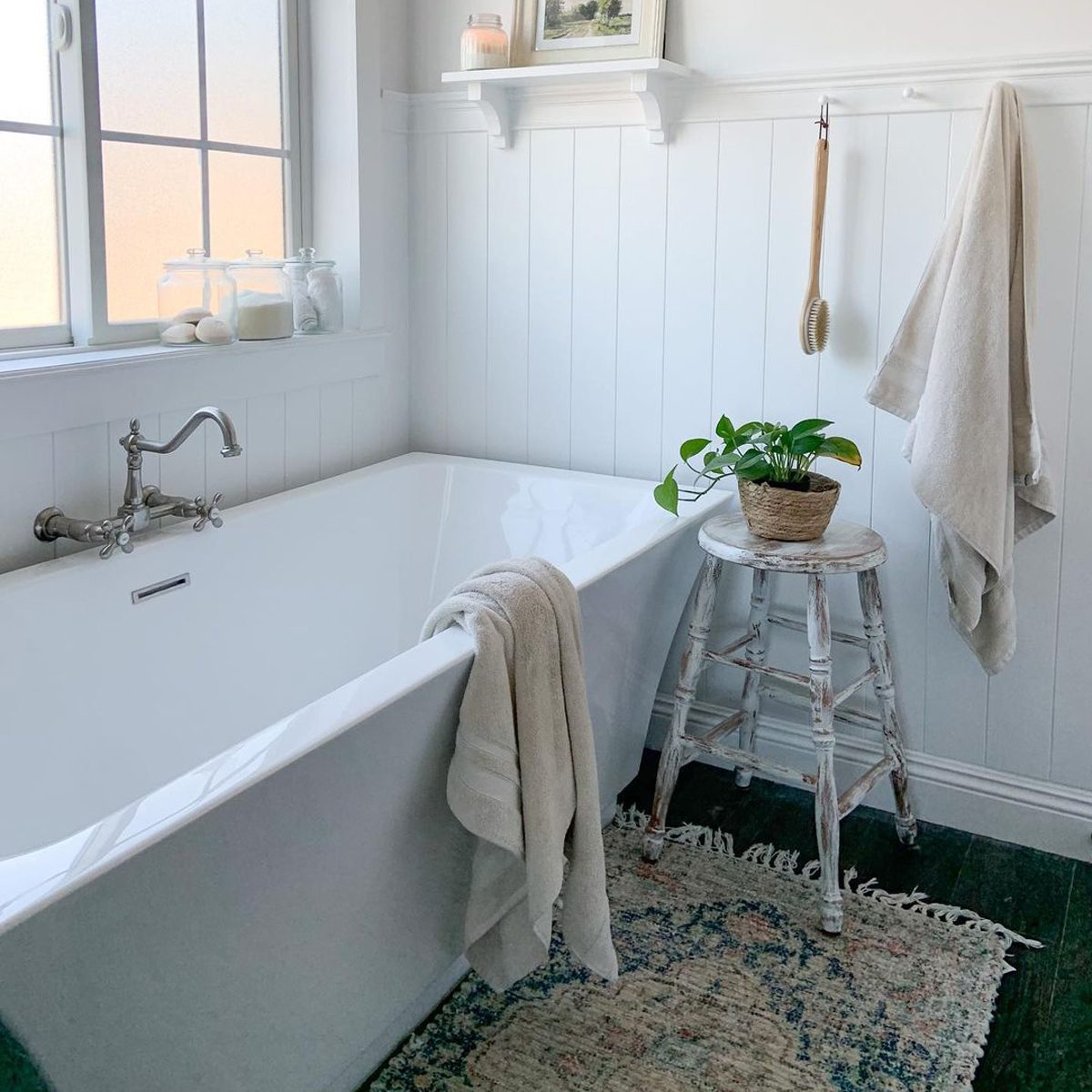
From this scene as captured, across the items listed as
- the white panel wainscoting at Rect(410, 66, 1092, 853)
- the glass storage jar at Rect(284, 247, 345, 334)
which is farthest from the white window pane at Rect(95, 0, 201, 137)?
the white panel wainscoting at Rect(410, 66, 1092, 853)

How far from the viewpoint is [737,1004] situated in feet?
6.55

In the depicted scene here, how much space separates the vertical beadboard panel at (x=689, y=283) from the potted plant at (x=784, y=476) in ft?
1.19

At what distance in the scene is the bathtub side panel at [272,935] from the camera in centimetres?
115

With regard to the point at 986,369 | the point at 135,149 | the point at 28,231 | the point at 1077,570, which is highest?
the point at 135,149

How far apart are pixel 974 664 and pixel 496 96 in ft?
5.26

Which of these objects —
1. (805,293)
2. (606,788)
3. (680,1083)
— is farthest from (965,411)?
(680,1083)

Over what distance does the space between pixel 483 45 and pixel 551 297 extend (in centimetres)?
56

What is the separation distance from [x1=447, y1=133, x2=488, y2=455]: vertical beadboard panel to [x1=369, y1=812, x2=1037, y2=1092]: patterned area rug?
3.98ft

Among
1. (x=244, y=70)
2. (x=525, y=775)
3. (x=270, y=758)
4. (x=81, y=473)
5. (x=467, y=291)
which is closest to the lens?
(x=270, y=758)

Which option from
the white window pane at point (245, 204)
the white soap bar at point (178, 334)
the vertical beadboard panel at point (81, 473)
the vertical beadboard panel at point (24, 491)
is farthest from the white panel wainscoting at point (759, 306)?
the vertical beadboard panel at point (24, 491)

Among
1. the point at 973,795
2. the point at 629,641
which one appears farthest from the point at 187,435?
the point at 973,795

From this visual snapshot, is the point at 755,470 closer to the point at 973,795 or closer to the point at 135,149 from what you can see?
the point at 973,795

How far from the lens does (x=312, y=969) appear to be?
5.00 ft

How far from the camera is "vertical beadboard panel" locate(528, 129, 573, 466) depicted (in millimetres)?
2818
